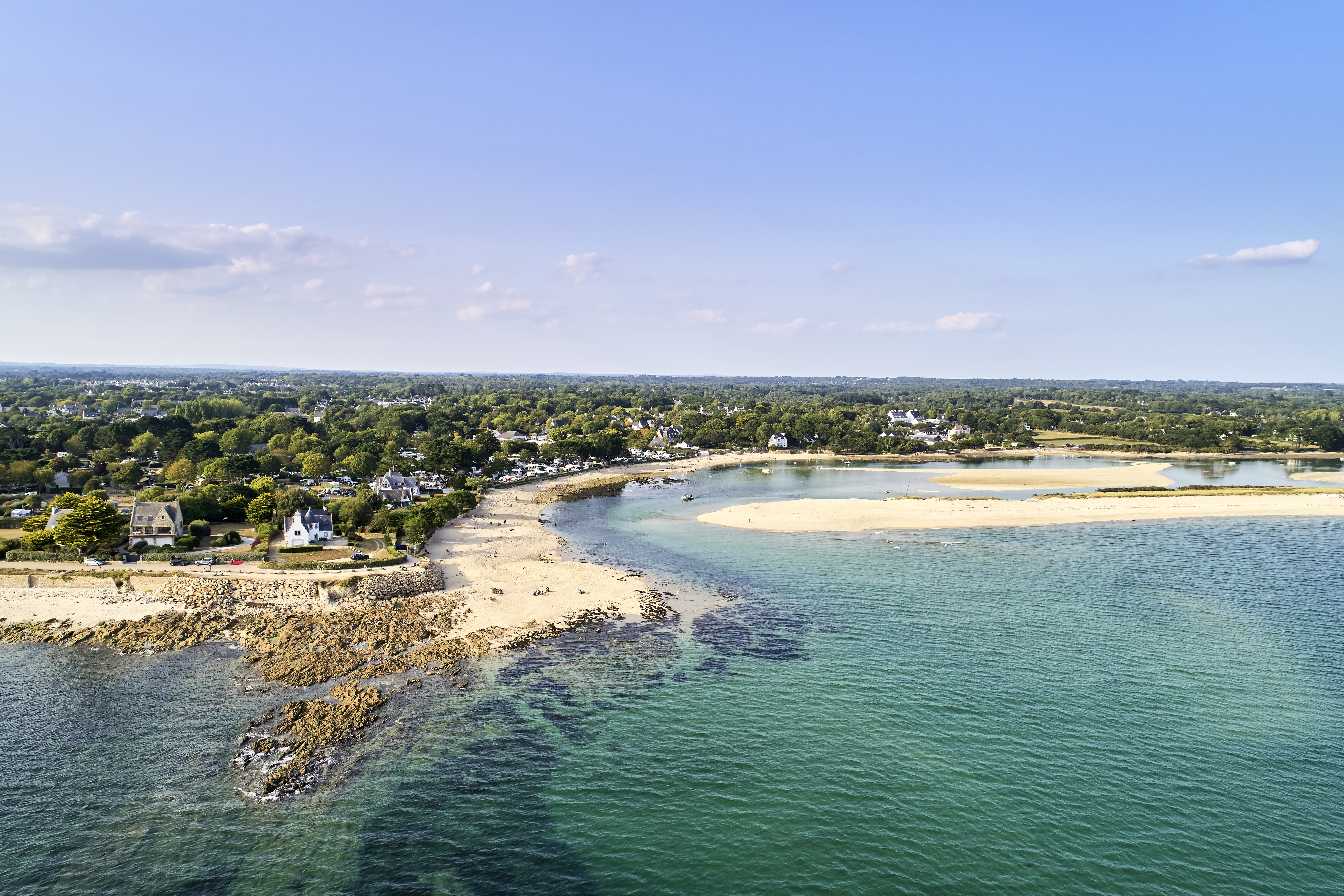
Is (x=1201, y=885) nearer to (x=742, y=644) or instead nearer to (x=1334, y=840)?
(x=1334, y=840)

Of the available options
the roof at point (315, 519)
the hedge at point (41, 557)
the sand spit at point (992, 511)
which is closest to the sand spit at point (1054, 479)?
the sand spit at point (992, 511)

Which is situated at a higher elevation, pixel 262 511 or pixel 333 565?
pixel 262 511

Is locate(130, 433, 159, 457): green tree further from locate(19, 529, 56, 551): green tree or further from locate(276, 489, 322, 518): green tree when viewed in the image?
locate(19, 529, 56, 551): green tree

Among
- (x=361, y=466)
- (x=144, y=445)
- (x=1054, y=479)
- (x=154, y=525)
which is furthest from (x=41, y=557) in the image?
(x=1054, y=479)

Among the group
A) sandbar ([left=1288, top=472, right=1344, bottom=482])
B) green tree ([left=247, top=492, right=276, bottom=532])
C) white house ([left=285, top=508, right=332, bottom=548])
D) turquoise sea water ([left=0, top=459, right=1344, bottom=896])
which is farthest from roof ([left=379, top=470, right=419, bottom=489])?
sandbar ([left=1288, top=472, right=1344, bottom=482])

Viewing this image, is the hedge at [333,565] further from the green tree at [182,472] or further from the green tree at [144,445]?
the green tree at [144,445]

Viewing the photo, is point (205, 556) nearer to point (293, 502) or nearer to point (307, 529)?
point (307, 529)
